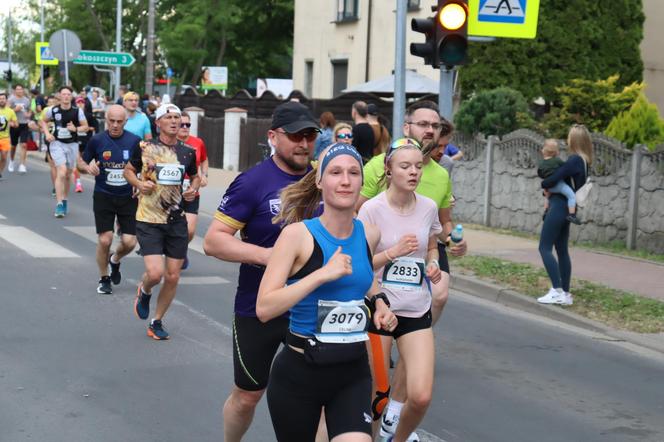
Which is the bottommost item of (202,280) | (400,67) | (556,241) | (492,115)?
(202,280)

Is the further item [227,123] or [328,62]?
[328,62]

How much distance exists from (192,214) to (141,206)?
5.93 ft

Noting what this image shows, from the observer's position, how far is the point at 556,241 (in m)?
10.9

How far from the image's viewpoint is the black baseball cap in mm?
5055

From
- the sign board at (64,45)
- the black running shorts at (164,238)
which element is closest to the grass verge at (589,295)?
the black running shorts at (164,238)

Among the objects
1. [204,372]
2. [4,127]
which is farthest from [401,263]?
[4,127]

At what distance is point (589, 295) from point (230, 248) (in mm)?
6727

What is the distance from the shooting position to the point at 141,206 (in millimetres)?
8875

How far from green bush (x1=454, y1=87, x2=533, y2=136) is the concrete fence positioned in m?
0.33

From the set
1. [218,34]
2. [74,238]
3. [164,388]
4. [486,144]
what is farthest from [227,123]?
[218,34]

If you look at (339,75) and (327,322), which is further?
(339,75)

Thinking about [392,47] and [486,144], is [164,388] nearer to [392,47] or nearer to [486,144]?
[486,144]

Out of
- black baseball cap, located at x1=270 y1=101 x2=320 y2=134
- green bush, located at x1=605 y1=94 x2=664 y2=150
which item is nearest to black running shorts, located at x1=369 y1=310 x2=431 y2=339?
black baseball cap, located at x1=270 y1=101 x2=320 y2=134

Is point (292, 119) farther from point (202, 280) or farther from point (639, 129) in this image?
point (639, 129)
